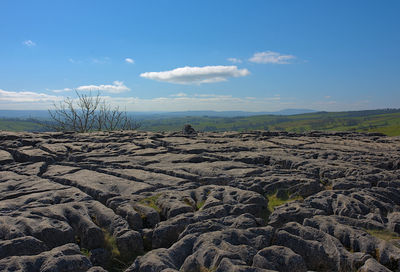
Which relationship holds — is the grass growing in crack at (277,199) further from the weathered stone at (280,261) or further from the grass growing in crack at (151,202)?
the weathered stone at (280,261)

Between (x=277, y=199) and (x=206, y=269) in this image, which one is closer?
(x=206, y=269)

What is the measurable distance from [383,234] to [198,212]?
727 cm

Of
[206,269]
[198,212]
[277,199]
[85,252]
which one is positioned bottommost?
[85,252]

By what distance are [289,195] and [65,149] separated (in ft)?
66.5

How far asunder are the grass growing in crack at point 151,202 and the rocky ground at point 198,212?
0.19ft

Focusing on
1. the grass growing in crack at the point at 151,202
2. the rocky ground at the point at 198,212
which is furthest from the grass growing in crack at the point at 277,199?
the grass growing in crack at the point at 151,202

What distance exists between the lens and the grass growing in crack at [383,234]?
10683 millimetres

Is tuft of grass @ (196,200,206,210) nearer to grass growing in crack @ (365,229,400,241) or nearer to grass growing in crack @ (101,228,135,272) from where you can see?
grass growing in crack @ (101,228,135,272)

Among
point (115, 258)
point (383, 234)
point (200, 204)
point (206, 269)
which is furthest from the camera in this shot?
point (200, 204)

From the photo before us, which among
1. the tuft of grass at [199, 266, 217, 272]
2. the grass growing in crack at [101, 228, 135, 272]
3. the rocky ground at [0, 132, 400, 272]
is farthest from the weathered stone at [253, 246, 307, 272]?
the grass growing in crack at [101, 228, 135, 272]

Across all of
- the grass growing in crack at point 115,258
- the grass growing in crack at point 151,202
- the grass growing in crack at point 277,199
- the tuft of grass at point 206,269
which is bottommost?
the grass growing in crack at point 115,258

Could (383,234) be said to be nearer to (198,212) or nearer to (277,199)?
(277,199)

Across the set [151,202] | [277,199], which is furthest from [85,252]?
[277,199]

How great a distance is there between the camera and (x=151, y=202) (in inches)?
567
